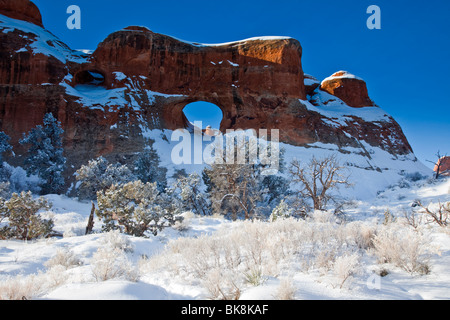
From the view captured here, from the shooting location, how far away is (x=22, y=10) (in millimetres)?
32625

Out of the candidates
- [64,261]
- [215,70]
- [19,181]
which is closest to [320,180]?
[64,261]

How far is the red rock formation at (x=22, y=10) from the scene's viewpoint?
31.6m

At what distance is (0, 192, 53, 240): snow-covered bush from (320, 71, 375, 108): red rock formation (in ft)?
151

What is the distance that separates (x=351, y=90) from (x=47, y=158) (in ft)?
149

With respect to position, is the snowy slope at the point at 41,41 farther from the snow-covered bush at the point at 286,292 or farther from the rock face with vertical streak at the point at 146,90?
the snow-covered bush at the point at 286,292

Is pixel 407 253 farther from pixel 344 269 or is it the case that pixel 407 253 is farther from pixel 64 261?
pixel 64 261

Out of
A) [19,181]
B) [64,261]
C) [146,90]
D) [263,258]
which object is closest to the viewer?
[263,258]

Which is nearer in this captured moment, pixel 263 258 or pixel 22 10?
pixel 263 258

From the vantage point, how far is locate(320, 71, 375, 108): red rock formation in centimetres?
4325

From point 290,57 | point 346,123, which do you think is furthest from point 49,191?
point 346,123

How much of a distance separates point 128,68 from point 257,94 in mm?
18353

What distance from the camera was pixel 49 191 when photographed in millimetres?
19359
